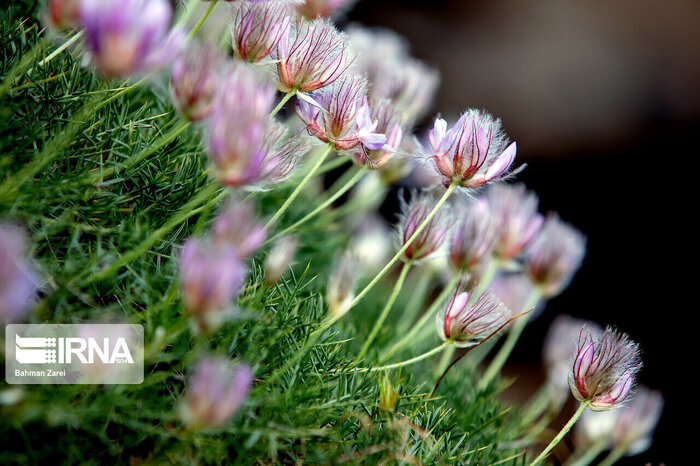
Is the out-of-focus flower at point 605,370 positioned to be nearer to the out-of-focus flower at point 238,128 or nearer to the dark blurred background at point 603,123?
the out-of-focus flower at point 238,128

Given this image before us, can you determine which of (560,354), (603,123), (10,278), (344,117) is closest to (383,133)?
(344,117)

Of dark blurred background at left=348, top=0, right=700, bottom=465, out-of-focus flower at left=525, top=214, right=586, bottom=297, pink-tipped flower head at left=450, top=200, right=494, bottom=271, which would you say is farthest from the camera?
dark blurred background at left=348, top=0, right=700, bottom=465

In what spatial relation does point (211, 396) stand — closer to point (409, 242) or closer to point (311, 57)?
point (409, 242)

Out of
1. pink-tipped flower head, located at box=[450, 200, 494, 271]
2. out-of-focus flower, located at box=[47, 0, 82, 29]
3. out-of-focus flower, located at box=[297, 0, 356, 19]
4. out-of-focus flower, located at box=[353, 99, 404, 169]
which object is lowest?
pink-tipped flower head, located at box=[450, 200, 494, 271]

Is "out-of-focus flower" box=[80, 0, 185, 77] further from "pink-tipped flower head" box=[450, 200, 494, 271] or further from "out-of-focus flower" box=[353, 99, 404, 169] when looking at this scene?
"pink-tipped flower head" box=[450, 200, 494, 271]

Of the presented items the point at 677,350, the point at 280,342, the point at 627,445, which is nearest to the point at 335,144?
the point at 280,342

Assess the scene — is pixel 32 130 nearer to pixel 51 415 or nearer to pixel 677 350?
pixel 51 415

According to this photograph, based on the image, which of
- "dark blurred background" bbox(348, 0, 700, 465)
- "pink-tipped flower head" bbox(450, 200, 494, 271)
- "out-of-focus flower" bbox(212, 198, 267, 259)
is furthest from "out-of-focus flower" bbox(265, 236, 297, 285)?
"dark blurred background" bbox(348, 0, 700, 465)
